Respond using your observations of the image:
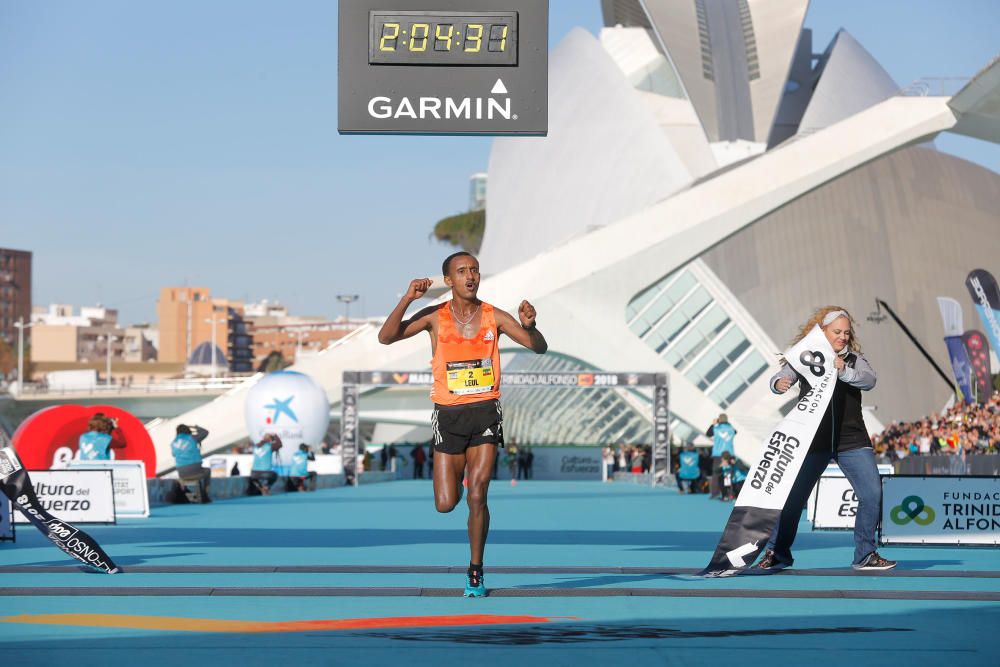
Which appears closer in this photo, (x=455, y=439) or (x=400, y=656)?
(x=400, y=656)

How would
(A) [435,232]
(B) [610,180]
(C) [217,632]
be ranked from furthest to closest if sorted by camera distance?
(A) [435,232], (B) [610,180], (C) [217,632]

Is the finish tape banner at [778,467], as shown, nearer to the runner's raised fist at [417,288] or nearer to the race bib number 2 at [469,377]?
the race bib number 2 at [469,377]

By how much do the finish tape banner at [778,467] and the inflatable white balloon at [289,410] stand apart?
88.4 feet

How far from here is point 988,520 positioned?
1138cm

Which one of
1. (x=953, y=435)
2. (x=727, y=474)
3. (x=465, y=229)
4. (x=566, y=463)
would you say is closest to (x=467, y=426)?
(x=727, y=474)

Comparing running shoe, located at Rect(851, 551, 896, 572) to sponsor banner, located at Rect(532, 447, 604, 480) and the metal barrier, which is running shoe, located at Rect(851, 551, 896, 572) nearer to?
the metal barrier

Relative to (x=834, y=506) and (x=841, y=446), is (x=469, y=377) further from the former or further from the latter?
(x=834, y=506)

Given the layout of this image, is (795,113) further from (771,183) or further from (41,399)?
(41,399)

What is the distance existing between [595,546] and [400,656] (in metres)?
6.32

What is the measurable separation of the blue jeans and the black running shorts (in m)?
2.18

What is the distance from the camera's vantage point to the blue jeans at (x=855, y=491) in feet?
28.1

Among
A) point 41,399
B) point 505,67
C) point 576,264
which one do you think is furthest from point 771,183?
point 41,399

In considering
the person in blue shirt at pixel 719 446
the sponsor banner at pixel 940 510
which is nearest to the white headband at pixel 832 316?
the sponsor banner at pixel 940 510

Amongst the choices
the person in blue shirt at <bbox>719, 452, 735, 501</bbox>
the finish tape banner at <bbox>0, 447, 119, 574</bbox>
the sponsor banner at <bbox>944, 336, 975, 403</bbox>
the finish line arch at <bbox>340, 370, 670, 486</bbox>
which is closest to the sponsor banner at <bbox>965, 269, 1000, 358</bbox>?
the sponsor banner at <bbox>944, 336, 975, 403</bbox>
